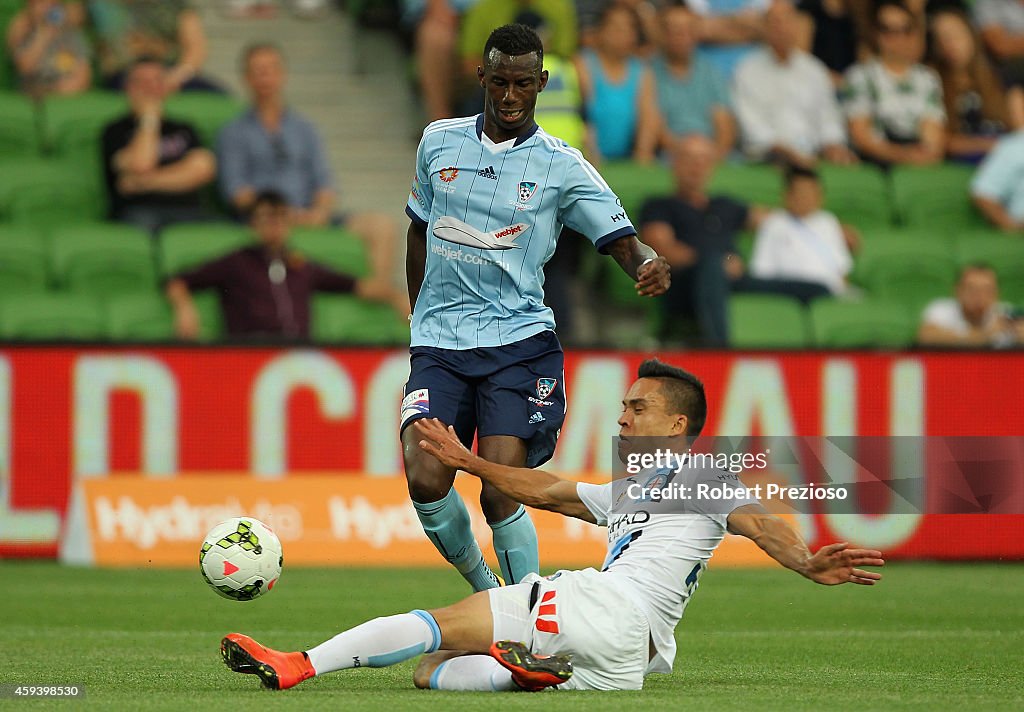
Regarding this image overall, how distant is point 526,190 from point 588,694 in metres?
2.19

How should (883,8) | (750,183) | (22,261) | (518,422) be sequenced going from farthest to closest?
(883,8) → (750,183) → (22,261) → (518,422)

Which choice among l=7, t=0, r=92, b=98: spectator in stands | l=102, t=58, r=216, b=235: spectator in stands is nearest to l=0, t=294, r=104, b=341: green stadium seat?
l=102, t=58, r=216, b=235: spectator in stands

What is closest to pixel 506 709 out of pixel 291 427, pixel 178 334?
pixel 291 427

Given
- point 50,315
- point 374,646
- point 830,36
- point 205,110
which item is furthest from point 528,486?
point 830,36

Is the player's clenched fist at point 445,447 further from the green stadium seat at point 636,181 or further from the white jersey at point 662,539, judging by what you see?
the green stadium seat at point 636,181

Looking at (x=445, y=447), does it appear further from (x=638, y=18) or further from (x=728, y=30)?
(x=728, y=30)

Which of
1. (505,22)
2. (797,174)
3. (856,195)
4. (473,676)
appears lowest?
(473,676)

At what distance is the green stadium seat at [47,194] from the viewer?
514 inches

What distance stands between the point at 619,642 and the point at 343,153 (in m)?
10.3

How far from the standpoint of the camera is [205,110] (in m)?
13.8

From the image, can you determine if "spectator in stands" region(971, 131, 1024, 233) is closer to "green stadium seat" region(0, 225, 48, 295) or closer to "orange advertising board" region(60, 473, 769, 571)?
"orange advertising board" region(60, 473, 769, 571)

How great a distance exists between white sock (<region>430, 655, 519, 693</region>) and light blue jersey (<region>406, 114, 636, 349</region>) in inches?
57.8

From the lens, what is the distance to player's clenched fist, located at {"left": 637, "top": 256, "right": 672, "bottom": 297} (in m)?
6.16

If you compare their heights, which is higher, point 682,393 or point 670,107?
point 670,107
